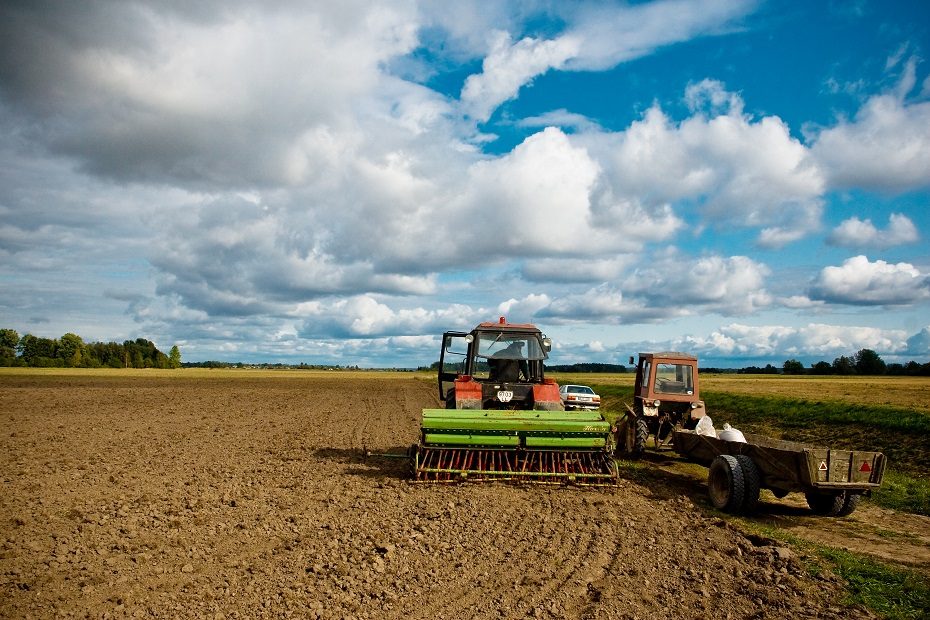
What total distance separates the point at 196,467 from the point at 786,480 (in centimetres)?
944

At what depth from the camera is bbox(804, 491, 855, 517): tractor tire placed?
29.3 ft

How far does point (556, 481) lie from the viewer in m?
9.95

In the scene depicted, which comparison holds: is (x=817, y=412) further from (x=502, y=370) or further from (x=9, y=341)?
(x=9, y=341)

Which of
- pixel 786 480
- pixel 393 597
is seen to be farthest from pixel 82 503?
pixel 786 480

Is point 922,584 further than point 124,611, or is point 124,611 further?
point 922,584

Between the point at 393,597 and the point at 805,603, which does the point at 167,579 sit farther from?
the point at 805,603

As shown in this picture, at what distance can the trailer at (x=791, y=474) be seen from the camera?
26.7 feet

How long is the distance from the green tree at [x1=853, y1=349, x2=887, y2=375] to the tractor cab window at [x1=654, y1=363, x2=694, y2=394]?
91.6 m

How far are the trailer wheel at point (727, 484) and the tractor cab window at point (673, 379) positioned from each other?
14.1ft

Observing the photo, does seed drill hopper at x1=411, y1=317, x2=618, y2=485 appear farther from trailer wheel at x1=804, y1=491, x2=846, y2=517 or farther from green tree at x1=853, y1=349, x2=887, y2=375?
green tree at x1=853, y1=349, x2=887, y2=375

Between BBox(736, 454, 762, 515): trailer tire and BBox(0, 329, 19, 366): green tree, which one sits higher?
BBox(0, 329, 19, 366): green tree

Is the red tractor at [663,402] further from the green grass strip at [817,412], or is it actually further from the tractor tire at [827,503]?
the green grass strip at [817,412]

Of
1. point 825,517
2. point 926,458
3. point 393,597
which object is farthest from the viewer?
point 926,458

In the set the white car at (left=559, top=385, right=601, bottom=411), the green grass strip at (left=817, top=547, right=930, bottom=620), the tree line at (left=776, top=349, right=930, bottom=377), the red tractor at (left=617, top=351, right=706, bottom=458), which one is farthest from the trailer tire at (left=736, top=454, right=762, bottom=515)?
the tree line at (left=776, top=349, right=930, bottom=377)
